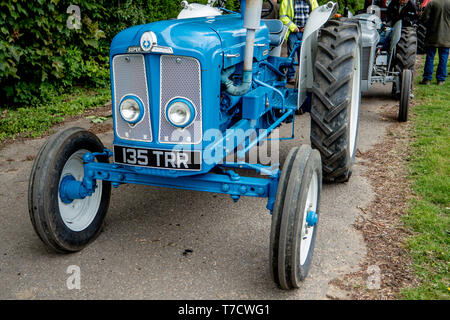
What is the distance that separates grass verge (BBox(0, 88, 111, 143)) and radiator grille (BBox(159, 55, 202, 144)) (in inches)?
154

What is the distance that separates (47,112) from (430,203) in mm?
5676

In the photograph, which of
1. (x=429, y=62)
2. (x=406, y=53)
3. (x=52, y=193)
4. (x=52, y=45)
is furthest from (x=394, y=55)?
(x=52, y=193)

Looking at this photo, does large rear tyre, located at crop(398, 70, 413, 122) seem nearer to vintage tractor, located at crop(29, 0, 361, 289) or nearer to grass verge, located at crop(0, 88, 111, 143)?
vintage tractor, located at crop(29, 0, 361, 289)

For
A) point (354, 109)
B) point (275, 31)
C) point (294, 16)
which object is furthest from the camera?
point (294, 16)

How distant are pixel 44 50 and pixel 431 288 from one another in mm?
6443

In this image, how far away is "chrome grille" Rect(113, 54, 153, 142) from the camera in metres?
2.97

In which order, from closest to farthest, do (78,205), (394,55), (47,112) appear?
1. (78,205)
2. (47,112)
3. (394,55)

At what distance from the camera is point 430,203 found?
409cm

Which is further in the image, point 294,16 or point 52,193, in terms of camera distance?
point 294,16

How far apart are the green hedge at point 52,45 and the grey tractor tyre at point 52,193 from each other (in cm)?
373

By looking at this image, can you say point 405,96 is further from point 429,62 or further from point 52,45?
point 52,45
